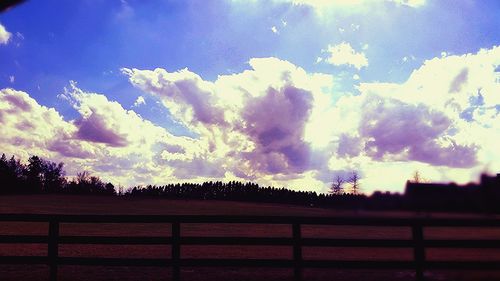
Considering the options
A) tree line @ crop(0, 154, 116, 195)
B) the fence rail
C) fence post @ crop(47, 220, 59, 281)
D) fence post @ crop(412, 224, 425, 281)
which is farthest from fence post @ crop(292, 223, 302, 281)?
tree line @ crop(0, 154, 116, 195)

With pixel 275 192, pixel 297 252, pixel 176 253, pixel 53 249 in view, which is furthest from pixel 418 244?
pixel 275 192

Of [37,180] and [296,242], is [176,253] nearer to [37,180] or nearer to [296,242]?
[296,242]

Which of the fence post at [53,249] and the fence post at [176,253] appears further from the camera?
the fence post at [53,249]

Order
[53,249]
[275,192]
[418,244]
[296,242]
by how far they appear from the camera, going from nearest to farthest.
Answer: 1. [418,244]
2. [296,242]
3. [53,249]
4. [275,192]

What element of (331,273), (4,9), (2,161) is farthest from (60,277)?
(2,161)

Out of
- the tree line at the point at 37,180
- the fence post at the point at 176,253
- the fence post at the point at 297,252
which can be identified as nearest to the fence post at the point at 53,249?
the fence post at the point at 176,253

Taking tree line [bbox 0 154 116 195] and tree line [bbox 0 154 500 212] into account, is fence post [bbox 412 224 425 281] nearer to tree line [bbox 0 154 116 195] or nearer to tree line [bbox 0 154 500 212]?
tree line [bbox 0 154 500 212]

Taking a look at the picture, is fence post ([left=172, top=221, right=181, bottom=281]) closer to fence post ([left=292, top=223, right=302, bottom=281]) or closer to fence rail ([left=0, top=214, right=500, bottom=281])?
fence rail ([left=0, top=214, right=500, bottom=281])

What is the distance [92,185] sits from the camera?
Result: 400 feet

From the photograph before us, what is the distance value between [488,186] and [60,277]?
792cm

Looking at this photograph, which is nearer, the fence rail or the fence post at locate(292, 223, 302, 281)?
the fence rail

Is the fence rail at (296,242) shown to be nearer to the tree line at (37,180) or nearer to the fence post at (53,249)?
the fence post at (53,249)

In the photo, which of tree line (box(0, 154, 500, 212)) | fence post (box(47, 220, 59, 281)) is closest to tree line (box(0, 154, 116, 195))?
tree line (box(0, 154, 500, 212))

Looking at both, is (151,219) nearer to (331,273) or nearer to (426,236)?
(331,273)
